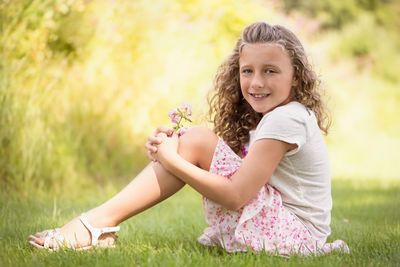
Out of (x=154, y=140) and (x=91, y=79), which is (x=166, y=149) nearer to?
(x=154, y=140)

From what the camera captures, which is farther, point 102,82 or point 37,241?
point 102,82

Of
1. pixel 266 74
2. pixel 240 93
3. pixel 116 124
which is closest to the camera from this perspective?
pixel 266 74

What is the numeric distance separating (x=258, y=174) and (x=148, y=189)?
0.44m

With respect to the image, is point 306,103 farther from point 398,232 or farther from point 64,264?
point 64,264

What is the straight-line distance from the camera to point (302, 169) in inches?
105

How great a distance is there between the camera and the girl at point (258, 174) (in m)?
2.52

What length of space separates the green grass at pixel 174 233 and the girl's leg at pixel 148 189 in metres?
0.14

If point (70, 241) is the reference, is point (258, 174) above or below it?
above

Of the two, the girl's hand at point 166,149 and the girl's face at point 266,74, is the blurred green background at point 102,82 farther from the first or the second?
the girl's hand at point 166,149

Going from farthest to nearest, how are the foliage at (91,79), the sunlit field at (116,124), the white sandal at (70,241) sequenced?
the foliage at (91,79), the sunlit field at (116,124), the white sandal at (70,241)

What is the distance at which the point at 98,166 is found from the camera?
5.11 m

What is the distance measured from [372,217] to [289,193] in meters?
1.49

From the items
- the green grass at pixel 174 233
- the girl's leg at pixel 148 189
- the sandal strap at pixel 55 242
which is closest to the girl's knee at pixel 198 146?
the girl's leg at pixel 148 189

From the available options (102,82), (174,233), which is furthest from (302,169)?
(102,82)
